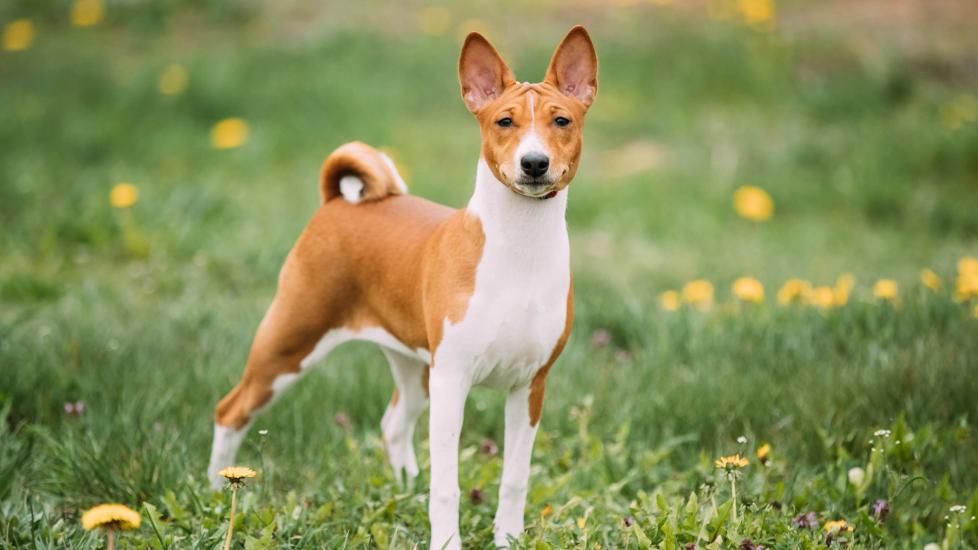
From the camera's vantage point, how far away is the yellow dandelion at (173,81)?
809 centimetres

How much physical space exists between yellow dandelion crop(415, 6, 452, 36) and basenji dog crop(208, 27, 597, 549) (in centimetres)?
605

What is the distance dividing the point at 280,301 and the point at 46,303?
2247 millimetres

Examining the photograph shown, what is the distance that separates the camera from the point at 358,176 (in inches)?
146

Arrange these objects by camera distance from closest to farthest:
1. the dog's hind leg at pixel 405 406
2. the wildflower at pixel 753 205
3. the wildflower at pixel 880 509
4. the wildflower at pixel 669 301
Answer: the wildflower at pixel 880 509 < the dog's hind leg at pixel 405 406 < the wildflower at pixel 669 301 < the wildflower at pixel 753 205

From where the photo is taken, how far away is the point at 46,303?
17.4 feet

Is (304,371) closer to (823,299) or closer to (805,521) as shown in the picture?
(805,521)

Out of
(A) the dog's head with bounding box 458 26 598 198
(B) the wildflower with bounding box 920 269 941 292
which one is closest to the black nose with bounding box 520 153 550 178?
(A) the dog's head with bounding box 458 26 598 198

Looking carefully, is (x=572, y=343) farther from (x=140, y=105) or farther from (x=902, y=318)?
(x=140, y=105)

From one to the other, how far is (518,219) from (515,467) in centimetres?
78

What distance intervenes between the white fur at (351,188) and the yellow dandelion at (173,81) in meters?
4.83

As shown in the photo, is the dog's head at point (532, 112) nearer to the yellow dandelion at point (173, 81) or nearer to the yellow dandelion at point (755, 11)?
the yellow dandelion at point (173, 81)

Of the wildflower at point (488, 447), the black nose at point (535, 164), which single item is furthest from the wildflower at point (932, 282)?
the black nose at point (535, 164)

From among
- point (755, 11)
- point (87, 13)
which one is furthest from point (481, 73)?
point (87, 13)

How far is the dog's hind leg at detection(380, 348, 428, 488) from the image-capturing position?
12.7 ft
